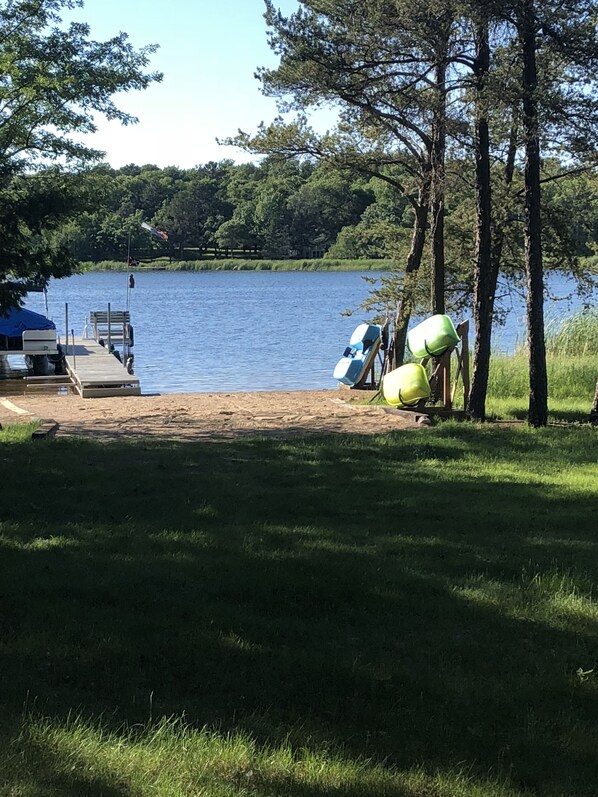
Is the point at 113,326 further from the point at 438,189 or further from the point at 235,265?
the point at 235,265

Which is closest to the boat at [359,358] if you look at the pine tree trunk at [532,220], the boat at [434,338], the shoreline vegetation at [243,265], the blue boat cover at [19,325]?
the boat at [434,338]

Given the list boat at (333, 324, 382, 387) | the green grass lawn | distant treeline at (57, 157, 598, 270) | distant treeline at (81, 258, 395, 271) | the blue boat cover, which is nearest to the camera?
the green grass lawn

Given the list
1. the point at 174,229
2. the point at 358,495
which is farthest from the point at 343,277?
the point at 358,495

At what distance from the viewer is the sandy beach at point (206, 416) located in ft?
40.8

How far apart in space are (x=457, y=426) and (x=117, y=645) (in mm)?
8964

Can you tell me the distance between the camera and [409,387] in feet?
46.8

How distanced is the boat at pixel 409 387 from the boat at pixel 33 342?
50.5 feet

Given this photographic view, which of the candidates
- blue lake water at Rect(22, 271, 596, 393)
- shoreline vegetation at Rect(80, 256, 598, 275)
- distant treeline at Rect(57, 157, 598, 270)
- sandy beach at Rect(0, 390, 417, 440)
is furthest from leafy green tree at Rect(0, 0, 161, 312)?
shoreline vegetation at Rect(80, 256, 598, 275)

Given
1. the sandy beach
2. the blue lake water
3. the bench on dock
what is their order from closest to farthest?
the sandy beach → the blue lake water → the bench on dock

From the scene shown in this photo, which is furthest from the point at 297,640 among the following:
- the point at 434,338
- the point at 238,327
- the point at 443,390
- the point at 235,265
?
the point at 235,265

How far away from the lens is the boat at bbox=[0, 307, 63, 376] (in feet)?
90.6

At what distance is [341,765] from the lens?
303 cm

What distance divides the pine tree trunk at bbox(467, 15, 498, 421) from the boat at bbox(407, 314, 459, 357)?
1.74ft

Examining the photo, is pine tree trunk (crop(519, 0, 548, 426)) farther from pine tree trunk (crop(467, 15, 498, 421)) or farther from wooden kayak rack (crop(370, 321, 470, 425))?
wooden kayak rack (crop(370, 321, 470, 425))
